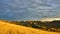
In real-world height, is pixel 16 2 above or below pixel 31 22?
above

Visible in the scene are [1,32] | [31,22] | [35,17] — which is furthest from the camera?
[35,17]

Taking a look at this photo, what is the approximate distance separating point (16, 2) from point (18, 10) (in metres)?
0.10

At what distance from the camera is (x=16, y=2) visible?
61.5 inches

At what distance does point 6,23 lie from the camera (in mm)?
1362

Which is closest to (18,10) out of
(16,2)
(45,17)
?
(16,2)

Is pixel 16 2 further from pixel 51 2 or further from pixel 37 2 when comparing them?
pixel 51 2

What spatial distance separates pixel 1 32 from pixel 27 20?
327 millimetres

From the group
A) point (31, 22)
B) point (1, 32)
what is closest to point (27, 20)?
point (31, 22)

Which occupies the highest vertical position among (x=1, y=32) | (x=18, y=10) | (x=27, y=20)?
(x=18, y=10)

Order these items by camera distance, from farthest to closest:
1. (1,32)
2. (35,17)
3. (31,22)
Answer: (35,17), (31,22), (1,32)

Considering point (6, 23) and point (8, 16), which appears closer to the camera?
point (6, 23)

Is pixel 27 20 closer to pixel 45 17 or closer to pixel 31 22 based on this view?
pixel 31 22

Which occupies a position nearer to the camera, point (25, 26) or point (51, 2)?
point (25, 26)

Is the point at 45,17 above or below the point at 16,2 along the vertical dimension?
below
